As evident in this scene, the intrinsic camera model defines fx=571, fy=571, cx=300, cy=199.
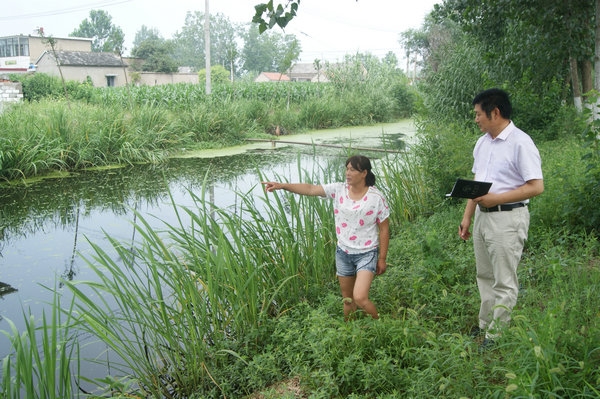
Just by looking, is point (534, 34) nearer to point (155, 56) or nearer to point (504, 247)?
point (504, 247)

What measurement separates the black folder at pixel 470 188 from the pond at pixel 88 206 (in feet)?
5.35

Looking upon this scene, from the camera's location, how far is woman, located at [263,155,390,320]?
3.57 meters

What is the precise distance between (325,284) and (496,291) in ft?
5.40

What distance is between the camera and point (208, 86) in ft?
70.1

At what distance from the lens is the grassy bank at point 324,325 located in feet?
8.87

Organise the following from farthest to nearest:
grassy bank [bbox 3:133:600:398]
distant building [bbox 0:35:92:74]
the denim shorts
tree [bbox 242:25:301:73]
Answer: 1. tree [bbox 242:25:301:73]
2. distant building [bbox 0:35:92:74]
3. the denim shorts
4. grassy bank [bbox 3:133:600:398]

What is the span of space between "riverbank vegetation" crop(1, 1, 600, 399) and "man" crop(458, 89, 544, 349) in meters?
→ 0.21

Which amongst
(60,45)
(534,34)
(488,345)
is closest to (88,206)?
(534,34)

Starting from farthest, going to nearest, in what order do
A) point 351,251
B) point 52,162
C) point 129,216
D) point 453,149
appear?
point 52,162, point 129,216, point 453,149, point 351,251

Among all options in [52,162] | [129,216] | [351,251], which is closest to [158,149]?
[52,162]

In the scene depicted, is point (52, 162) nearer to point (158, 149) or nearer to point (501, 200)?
point (158, 149)

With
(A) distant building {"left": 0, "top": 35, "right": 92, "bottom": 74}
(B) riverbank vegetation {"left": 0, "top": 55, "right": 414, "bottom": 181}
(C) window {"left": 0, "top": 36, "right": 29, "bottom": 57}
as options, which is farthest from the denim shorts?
(C) window {"left": 0, "top": 36, "right": 29, "bottom": 57}

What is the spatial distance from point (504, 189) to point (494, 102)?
49 cm

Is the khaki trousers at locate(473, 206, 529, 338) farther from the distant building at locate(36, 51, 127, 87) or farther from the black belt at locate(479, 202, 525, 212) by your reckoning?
the distant building at locate(36, 51, 127, 87)
